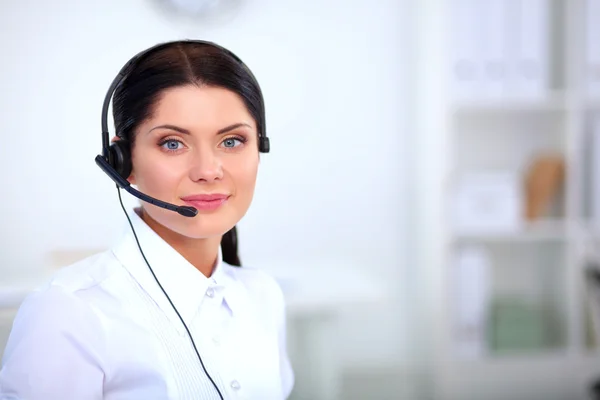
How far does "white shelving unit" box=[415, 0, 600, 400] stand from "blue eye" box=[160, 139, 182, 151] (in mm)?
1838

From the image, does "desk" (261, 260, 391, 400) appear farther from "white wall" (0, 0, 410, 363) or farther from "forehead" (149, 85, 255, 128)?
"forehead" (149, 85, 255, 128)

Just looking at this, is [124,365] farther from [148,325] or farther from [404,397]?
[404,397]

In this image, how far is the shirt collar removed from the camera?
552 millimetres

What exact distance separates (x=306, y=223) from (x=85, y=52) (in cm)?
107

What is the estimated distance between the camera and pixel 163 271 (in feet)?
1.84

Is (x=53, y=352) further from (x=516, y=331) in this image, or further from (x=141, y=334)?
(x=516, y=331)

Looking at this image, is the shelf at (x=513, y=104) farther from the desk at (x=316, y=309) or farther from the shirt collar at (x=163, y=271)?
the shirt collar at (x=163, y=271)

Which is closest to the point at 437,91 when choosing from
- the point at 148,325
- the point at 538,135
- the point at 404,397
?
the point at 538,135

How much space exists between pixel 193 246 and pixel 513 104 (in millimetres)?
1935

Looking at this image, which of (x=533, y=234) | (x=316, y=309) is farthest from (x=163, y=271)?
(x=533, y=234)

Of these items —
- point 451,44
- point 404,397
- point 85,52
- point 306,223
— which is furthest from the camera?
point 404,397

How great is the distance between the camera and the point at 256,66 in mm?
658

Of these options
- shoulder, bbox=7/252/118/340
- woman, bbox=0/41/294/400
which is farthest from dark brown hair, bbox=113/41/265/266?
shoulder, bbox=7/252/118/340

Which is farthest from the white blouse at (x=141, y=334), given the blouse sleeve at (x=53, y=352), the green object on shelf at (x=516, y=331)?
the green object on shelf at (x=516, y=331)
